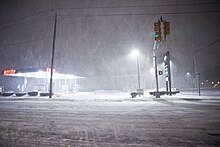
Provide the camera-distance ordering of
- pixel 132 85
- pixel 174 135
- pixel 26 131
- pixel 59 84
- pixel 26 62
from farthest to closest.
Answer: pixel 26 62, pixel 132 85, pixel 59 84, pixel 26 131, pixel 174 135

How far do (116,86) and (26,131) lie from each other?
48574mm

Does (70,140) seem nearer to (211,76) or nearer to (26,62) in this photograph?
(26,62)

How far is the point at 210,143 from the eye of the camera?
3.77 m

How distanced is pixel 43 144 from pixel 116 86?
163 feet

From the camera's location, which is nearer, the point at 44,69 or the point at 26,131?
the point at 26,131

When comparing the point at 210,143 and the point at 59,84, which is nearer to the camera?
the point at 210,143

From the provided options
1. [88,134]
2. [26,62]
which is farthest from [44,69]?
[26,62]

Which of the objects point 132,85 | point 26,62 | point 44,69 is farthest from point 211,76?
point 26,62

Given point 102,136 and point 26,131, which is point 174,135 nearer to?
point 102,136

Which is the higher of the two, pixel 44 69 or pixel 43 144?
pixel 44 69

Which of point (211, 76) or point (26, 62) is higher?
point (26, 62)

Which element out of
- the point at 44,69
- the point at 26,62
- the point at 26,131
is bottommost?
the point at 26,131

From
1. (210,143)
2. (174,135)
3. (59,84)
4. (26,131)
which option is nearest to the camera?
(210,143)

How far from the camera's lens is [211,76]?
8944cm
